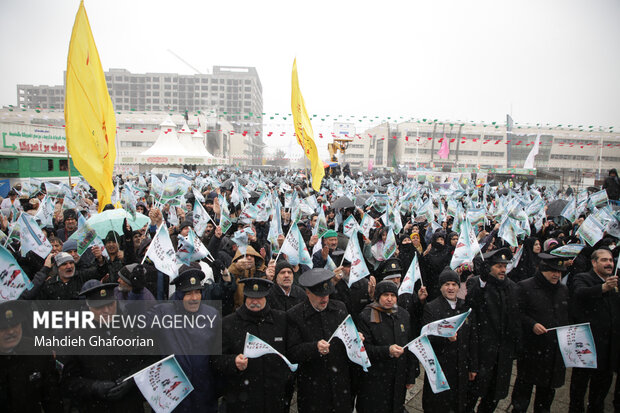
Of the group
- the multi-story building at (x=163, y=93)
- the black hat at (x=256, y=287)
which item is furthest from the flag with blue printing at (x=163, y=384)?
the multi-story building at (x=163, y=93)

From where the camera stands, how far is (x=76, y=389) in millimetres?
2660

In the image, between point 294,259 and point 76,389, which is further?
point 294,259

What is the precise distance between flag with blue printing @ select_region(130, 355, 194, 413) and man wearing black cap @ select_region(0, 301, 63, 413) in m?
0.90

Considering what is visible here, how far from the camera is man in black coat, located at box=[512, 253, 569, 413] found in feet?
12.1

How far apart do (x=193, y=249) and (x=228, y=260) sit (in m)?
0.93

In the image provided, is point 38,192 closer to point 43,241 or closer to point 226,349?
point 43,241

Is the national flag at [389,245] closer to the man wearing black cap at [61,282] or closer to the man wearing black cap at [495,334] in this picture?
the man wearing black cap at [495,334]

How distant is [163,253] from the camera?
13.6 ft

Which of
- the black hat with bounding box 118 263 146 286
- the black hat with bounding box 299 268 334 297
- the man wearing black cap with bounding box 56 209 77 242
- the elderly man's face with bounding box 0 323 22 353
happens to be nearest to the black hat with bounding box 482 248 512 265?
the black hat with bounding box 299 268 334 297

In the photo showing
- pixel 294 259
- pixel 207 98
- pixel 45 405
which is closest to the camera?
pixel 45 405

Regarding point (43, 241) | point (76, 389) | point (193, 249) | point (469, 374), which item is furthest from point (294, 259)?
point (43, 241)

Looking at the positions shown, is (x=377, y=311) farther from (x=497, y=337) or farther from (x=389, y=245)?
(x=389, y=245)

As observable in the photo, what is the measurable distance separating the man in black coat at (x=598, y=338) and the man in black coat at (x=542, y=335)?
0.75 ft

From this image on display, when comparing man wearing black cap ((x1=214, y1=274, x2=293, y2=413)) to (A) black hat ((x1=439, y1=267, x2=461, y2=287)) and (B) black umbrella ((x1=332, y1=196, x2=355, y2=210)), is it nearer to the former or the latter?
(A) black hat ((x1=439, y1=267, x2=461, y2=287))
